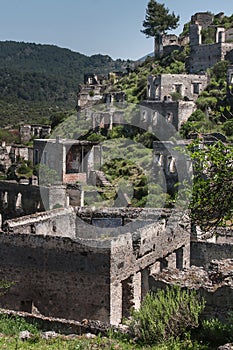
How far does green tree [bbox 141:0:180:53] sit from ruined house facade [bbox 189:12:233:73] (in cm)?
903

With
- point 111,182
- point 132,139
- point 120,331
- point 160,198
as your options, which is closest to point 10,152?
point 132,139

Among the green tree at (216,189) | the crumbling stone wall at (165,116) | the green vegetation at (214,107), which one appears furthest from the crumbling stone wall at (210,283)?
the crumbling stone wall at (165,116)

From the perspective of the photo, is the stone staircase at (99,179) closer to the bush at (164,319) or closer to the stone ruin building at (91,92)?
the stone ruin building at (91,92)

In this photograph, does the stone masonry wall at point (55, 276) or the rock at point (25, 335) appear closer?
the rock at point (25, 335)

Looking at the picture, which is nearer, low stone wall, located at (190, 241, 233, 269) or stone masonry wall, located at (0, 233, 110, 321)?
stone masonry wall, located at (0, 233, 110, 321)

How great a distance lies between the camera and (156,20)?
67.4 metres

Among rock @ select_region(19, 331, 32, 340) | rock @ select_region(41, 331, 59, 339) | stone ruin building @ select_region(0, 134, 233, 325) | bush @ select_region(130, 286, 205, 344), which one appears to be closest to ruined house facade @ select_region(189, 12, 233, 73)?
stone ruin building @ select_region(0, 134, 233, 325)

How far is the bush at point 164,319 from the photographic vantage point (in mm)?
10219

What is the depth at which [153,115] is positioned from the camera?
4331 cm

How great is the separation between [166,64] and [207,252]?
4437cm

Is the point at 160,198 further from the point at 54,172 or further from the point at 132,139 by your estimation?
the point at 132,139

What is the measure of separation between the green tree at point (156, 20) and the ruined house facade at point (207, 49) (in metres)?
9.03

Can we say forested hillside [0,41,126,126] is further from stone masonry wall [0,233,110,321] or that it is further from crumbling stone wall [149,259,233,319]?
crumbling stone wall [149,259,233,319]

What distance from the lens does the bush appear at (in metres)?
10.2
